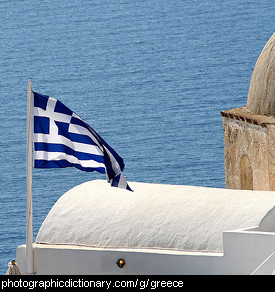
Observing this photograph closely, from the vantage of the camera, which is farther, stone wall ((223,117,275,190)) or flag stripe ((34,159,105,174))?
stone wall ((223,117,275,190))

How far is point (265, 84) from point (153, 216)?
2.92 meters

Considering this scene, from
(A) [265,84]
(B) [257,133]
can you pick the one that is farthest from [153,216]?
(A) [265,84]

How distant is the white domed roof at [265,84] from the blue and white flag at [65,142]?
3258mm

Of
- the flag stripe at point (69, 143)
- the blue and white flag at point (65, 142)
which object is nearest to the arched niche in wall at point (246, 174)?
the blue and white flag at point (65, 142)

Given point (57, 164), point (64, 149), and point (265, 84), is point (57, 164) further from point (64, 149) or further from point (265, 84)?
point (265, 84)

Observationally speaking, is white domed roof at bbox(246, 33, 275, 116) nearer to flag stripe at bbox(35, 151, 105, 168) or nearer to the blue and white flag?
the blue and white flag

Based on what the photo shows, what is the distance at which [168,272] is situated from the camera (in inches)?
523

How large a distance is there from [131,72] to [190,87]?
5651 millimetres

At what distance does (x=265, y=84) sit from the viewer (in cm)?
1562

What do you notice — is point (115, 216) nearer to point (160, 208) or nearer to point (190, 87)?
point (160, 208)

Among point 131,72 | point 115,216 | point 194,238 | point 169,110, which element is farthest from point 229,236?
point 131,72

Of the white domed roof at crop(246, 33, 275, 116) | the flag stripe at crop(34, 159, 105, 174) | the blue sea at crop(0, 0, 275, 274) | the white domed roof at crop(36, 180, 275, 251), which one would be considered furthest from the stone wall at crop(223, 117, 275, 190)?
the blue sea at crop(0, 0, 275, 274)

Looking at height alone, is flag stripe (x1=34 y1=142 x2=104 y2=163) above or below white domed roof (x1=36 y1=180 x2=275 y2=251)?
above

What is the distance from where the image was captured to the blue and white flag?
42.8ft
